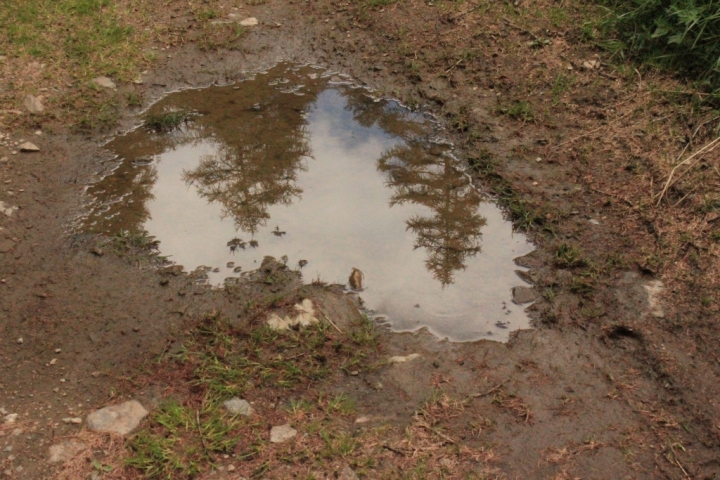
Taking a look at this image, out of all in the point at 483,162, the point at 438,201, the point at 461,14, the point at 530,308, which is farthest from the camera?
the point at 461,14

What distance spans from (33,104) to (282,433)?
150 inches

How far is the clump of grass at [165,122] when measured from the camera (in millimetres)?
5207

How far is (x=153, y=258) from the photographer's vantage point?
4086 millimetres

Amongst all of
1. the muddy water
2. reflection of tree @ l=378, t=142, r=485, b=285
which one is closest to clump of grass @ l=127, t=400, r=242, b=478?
the muddy water

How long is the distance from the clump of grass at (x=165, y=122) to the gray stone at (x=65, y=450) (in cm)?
297

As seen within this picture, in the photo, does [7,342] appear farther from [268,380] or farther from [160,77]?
[160,77]

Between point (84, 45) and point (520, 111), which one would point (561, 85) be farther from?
point (84, 45)

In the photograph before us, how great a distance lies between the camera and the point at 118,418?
3.08m

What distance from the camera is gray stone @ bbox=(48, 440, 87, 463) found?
289 centimetres

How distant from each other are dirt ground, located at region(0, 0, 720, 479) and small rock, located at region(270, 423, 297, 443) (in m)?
0.17

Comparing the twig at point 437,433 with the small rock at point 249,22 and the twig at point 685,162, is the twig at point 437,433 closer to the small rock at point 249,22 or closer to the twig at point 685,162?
the twig at point 685,162

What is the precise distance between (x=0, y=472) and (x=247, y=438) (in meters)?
1.13

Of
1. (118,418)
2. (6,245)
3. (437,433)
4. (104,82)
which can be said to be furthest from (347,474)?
(104,82)

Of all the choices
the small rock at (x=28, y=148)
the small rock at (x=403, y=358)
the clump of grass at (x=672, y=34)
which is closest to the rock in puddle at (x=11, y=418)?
the small rock at (x=403, y=358)
